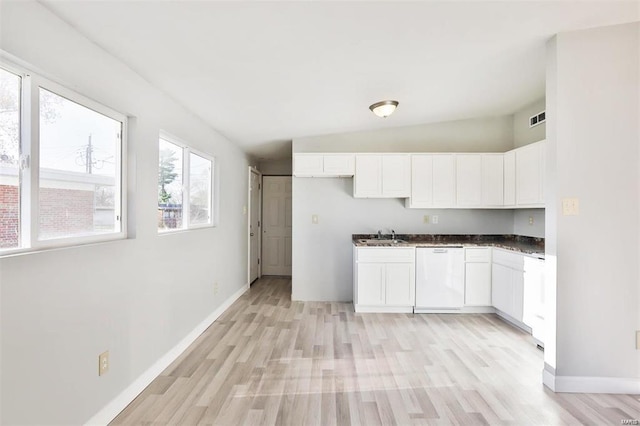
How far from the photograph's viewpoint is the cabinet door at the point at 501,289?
3520mm

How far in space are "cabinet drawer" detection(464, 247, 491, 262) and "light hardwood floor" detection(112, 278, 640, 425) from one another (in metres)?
0.75

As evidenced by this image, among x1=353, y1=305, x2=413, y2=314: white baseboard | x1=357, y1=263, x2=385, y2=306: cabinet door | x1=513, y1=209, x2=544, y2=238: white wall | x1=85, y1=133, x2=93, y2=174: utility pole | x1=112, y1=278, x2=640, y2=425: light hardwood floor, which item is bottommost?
x1=112, y1=278, x2=640, y2=425: light hardwood floor

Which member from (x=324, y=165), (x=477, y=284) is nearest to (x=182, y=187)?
(x=324, y=165)

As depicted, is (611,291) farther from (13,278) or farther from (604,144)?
(13,278)

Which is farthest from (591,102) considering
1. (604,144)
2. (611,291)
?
(611,291)

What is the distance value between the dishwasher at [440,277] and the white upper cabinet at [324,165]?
4.69 feet

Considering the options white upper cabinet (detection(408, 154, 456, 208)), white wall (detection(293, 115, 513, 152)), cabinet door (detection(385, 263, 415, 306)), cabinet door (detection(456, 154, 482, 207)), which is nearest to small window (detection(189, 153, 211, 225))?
white wall (detection(293, 115, 513, 152))

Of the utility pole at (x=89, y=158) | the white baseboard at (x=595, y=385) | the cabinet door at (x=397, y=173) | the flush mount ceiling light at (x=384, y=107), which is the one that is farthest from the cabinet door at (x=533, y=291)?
the utility pole at (x=89, y=158)

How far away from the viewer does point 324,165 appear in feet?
14.1

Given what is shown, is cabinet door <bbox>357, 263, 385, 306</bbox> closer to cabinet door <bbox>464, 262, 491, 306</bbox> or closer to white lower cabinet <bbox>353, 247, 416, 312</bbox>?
white lower cabinet <bbox>353, 247, 416, 312</bbox>

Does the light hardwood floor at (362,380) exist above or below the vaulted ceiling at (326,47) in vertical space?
below

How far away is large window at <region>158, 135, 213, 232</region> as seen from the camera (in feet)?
9.15

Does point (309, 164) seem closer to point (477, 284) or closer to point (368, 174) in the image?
point (368, 174)

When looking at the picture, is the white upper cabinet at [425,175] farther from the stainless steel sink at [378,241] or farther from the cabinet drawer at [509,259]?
the cabinet drawer at [509,259]
